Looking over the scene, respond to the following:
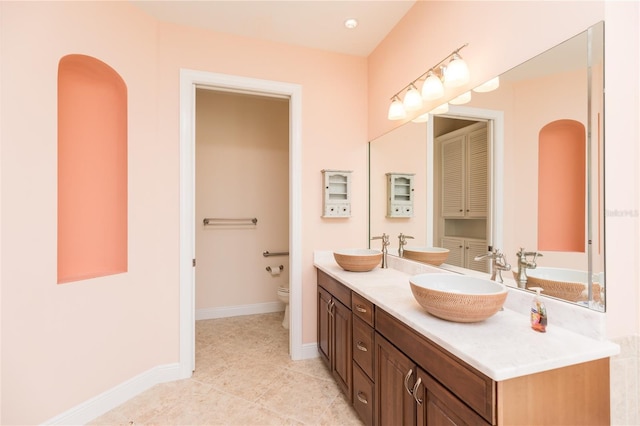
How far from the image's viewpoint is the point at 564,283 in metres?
1.13

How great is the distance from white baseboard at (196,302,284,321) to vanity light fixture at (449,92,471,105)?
302 centimetres

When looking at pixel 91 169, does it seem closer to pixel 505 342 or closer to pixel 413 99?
pixel 413 99

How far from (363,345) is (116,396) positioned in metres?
1.68

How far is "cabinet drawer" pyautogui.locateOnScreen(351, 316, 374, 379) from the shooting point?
1.56 metres

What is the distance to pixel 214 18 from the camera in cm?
217

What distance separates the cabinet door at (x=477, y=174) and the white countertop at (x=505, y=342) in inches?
21.6

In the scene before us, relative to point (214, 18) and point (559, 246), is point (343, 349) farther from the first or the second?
point (214, 18)

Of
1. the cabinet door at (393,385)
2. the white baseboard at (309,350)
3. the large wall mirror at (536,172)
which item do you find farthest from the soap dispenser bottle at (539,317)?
the white baseboard at (309,350)

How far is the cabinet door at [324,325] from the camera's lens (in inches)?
86.8

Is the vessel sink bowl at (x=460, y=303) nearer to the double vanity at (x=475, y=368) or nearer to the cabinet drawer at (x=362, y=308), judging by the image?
the double vanity at (x=475, y=368)

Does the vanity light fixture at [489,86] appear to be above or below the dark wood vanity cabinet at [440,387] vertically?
above

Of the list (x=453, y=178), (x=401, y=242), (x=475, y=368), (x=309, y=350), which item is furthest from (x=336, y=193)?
(x=475, y=368)

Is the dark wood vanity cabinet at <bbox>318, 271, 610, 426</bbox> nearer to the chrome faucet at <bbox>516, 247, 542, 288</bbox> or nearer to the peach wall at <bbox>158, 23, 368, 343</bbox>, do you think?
the chrome faucet at <bbox>516, 247, 542, 288</bbox>

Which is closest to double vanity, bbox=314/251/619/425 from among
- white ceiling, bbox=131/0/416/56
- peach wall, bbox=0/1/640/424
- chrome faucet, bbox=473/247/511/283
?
chrome faucet, bbox=473/247/511/283
